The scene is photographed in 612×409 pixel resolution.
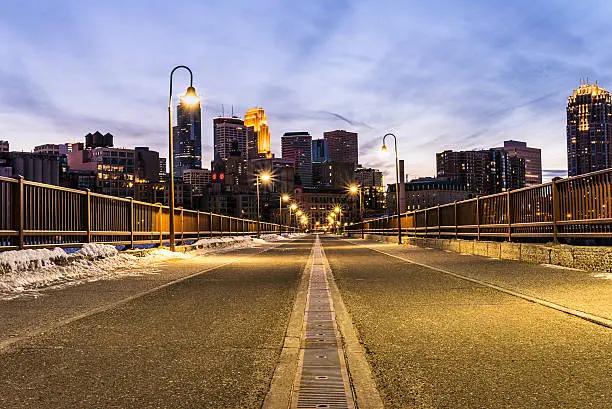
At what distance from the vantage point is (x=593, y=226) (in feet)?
44.1

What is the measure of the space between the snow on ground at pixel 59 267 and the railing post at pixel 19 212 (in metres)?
0.60

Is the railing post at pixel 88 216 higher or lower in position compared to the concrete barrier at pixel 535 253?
higher

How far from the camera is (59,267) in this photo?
1317cm

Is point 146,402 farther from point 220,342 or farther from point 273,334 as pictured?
point 273,334

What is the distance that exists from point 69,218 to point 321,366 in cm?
1343

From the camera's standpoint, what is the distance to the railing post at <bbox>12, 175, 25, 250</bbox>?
13148mm

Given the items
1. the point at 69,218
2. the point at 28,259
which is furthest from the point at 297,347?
the point at 69,218

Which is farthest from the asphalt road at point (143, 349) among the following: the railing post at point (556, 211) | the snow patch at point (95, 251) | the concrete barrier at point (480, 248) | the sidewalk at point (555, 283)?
the concrete barrier at point (480, 248)

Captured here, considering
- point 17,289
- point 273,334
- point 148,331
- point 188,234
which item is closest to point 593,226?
point 273,334

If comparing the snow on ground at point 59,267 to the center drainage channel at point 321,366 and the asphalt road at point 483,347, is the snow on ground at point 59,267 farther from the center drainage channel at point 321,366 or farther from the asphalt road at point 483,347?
the asphalt road at point 483,347

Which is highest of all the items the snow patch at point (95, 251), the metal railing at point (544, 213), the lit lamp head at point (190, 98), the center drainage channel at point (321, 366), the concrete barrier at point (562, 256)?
the lit lamp head at point (190, 98)

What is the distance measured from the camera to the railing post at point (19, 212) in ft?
43.1

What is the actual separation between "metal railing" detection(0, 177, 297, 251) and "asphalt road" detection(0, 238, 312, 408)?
4.20 metres

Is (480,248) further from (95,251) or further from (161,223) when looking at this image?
(161,223)
